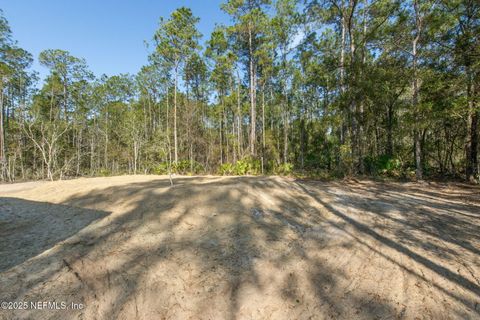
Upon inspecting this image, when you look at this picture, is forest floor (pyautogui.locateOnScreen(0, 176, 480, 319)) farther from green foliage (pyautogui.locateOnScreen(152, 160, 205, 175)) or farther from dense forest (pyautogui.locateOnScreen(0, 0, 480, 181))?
green foliage (pyautogui.locateOnScreen(152, 160, 205, 175))

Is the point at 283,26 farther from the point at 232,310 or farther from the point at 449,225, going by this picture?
the point at 232,310

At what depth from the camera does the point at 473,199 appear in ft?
17.3

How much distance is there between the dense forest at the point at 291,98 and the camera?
789 centimetres

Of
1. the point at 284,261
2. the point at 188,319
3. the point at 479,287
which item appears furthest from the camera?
the point at 284,261

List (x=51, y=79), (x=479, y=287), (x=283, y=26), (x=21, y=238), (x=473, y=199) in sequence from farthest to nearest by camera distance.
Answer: (x=51, y=79)
(x=283, y=26)
(x=473, y=199)
(x=21, y=238)
(x=479, y=287)

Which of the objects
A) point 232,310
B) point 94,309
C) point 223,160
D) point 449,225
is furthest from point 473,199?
point 223,160

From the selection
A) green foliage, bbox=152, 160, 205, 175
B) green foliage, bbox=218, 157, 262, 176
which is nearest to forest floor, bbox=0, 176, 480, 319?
green foliage, bbox=218, 157, 262, 176

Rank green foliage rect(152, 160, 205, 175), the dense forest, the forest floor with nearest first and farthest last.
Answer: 1. the forest floor
2. the dense forest
3. green foliage rect(152, 160, 205, 175)

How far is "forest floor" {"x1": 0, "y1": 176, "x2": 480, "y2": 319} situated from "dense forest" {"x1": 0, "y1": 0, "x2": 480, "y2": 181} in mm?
2953

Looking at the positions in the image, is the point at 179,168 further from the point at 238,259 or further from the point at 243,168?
the point at 238,259

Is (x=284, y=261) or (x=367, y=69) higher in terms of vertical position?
(x=367, y=69)

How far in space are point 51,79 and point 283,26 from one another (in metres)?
23.7

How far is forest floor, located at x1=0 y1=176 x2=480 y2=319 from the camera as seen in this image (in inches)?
77.8

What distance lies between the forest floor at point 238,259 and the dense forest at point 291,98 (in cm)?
295
